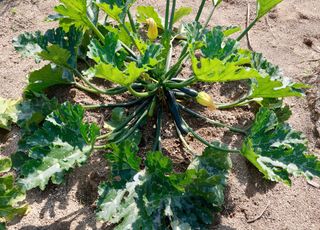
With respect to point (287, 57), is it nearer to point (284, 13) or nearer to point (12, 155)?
point (284, 13)

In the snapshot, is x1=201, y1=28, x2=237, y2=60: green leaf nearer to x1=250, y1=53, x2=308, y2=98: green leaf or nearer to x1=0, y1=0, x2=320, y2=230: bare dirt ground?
x1=250, y1=53, x2=308, y2=98: green leaf

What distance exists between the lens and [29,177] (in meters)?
2.34

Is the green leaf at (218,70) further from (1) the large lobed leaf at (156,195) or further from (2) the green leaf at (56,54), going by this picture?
(2) the green leaf at (56,54)

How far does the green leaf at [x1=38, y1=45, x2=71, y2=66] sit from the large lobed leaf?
2.26 feet

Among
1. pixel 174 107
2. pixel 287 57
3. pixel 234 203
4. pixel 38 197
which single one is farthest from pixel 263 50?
pixel 38 197

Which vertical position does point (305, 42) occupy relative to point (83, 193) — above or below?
above

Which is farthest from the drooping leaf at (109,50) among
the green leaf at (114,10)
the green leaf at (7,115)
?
the green leaf at (7,115)

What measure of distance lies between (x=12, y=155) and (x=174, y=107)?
3.15 feet

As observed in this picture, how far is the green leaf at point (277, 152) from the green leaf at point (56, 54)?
112 centimetres

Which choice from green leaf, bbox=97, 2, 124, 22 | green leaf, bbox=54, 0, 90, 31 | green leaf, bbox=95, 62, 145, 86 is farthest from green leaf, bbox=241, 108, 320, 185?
green leaf, bbox=54, 0, 90, 31

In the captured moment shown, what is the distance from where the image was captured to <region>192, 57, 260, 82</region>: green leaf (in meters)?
2.29

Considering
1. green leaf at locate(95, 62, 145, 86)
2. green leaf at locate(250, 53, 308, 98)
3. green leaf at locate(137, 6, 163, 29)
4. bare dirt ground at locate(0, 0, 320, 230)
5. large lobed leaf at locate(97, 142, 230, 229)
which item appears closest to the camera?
green leaf at locate(95, 62, 145, 86)

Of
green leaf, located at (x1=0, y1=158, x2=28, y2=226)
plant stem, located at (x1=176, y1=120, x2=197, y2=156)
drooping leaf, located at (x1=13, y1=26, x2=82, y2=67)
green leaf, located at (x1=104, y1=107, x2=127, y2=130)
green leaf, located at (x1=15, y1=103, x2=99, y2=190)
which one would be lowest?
green leaf, located at (x1=0, y1=158, x2=28, y2=226)

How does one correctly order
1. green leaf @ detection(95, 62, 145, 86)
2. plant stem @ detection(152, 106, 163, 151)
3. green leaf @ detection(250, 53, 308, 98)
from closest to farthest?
1. green leaf @ detection(95, 62, 145, 86)
2. green leaf @ detection(250, 53, 308, 98)
3. plant stem @ detection(152, 106, 163, 151)
